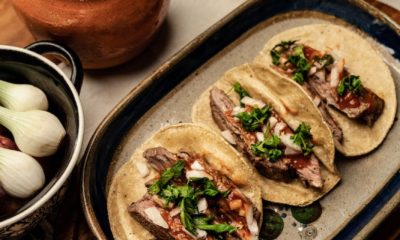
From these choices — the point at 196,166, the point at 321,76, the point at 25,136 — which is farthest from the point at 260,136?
the point at 25,136

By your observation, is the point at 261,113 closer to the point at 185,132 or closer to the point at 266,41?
the point at 185,132

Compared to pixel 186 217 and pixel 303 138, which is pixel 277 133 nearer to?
pixel 303 138

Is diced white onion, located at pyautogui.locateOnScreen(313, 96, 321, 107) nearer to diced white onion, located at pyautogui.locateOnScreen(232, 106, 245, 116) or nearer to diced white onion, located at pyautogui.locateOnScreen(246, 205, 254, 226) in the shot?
diced white onion, located at pyautogui.locateOnScreen(232, 106, 245, 116)

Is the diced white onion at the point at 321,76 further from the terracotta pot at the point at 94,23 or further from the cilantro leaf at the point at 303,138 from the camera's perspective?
the terracotta pot at the point at 94,23

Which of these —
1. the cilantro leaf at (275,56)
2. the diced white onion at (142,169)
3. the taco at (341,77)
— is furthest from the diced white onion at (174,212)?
the cilantro leaf at (275,56)

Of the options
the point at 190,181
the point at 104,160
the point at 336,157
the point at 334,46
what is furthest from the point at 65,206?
the point at 334,46

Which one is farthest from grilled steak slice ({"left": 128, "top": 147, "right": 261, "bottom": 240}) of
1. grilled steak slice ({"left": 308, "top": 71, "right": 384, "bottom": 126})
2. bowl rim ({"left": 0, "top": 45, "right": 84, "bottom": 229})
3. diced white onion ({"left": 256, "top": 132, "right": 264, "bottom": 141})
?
grilled steak slice ({"left": 308, "top": 71, "right": 384, "bottom": 126})
